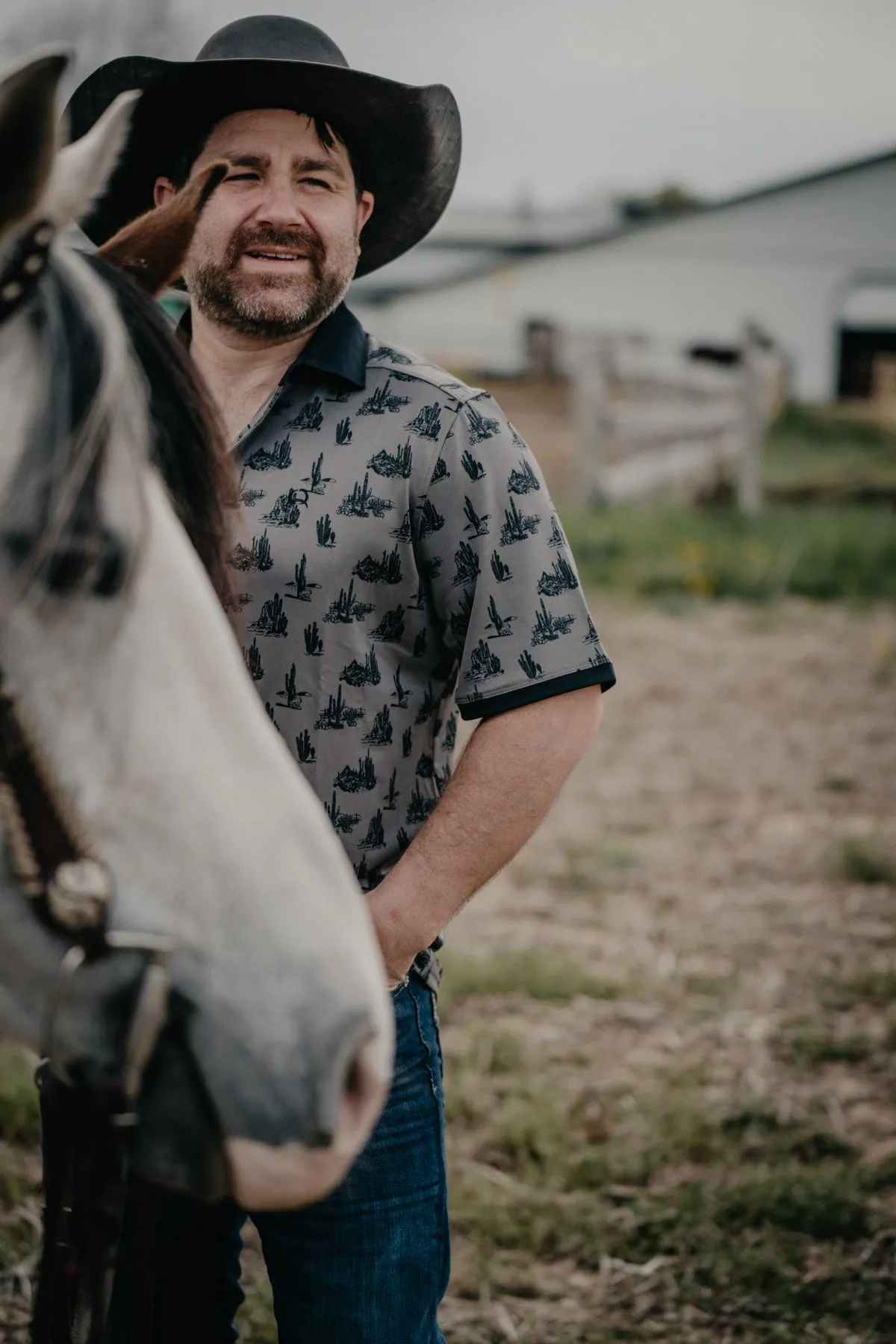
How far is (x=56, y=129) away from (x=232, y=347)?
0.92 meters

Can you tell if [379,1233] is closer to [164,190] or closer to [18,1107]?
[164,190]

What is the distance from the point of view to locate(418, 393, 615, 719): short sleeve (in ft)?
6.10

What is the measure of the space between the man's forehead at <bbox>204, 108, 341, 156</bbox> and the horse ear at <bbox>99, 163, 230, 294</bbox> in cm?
36

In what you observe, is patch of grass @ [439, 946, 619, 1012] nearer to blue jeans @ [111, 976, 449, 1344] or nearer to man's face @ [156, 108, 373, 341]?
blue jeans @ [111, 976, 449, 1344]

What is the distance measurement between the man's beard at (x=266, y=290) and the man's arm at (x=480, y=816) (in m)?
0.66

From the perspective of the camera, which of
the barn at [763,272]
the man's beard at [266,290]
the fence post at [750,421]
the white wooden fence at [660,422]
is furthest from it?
the barn at [763,272]

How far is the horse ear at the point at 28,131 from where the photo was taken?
41.3 inches

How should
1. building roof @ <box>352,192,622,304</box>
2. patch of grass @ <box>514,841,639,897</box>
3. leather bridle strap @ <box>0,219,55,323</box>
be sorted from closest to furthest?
1. leather bridle strap @ <box>0,219,55,323</box>
2. patch of grass @ <box>514,841,639,897</box>
3. building roof @ <box>352,192,622,304</box>

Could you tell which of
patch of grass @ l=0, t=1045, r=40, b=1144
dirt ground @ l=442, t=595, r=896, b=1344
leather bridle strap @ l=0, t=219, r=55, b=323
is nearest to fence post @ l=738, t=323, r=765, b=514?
dirt ground @ l=442, t=595, r=896, b=1344

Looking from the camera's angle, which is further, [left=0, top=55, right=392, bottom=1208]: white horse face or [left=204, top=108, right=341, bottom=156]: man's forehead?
[left=204, top=108, right=341, bottom=156]: man's forehead

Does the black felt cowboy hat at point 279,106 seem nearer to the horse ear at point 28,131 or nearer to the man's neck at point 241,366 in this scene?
the man's neck at point 241,366

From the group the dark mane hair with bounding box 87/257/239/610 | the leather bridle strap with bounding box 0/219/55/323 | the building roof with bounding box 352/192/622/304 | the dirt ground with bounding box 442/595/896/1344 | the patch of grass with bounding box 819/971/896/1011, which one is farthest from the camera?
the building roof with bounding box 352/192/622/304

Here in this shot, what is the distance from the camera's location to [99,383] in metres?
1.18

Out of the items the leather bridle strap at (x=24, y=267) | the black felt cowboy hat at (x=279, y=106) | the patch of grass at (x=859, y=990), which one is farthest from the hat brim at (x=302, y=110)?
the patch of grass at (x=859, y=990)
